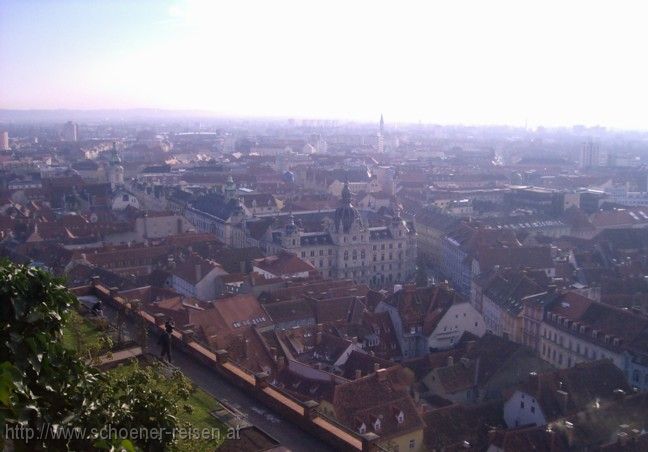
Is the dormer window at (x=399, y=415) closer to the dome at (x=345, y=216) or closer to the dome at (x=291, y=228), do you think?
the dome at (x=291, y=228)

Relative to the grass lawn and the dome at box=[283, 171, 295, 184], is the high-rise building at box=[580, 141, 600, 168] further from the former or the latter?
the grass lawn

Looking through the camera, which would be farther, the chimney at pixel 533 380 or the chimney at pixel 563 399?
the chimney at pixel 533 380

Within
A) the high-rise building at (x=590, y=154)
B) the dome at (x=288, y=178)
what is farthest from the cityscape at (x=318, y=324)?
the high-rise building at (x=590, y=154)

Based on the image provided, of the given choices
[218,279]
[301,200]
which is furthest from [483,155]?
[218,279]

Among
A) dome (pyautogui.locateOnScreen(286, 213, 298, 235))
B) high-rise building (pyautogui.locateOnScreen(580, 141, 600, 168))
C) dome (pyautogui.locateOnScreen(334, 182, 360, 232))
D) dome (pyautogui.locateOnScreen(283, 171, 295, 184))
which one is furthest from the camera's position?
high-rise building (pyautogui.locateOnScreen(580, 141, 600, 168))

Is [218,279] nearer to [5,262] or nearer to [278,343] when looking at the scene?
[278,343]

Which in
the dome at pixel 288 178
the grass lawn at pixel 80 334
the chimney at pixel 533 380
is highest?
the grass lawn at pixel 80 334

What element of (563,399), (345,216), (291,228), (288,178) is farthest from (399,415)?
(288,178)

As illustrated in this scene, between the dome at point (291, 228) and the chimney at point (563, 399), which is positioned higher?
the dome at point (291, 228)

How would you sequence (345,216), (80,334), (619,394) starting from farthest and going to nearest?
(345,216), (619,394), (80,334)

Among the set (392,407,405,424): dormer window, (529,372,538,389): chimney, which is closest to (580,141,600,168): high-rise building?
(529,372,538,389): chimney

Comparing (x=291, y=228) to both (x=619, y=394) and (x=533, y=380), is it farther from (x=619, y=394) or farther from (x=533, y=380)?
(x=619, y=394)

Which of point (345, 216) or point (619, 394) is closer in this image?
point (619, 394)
